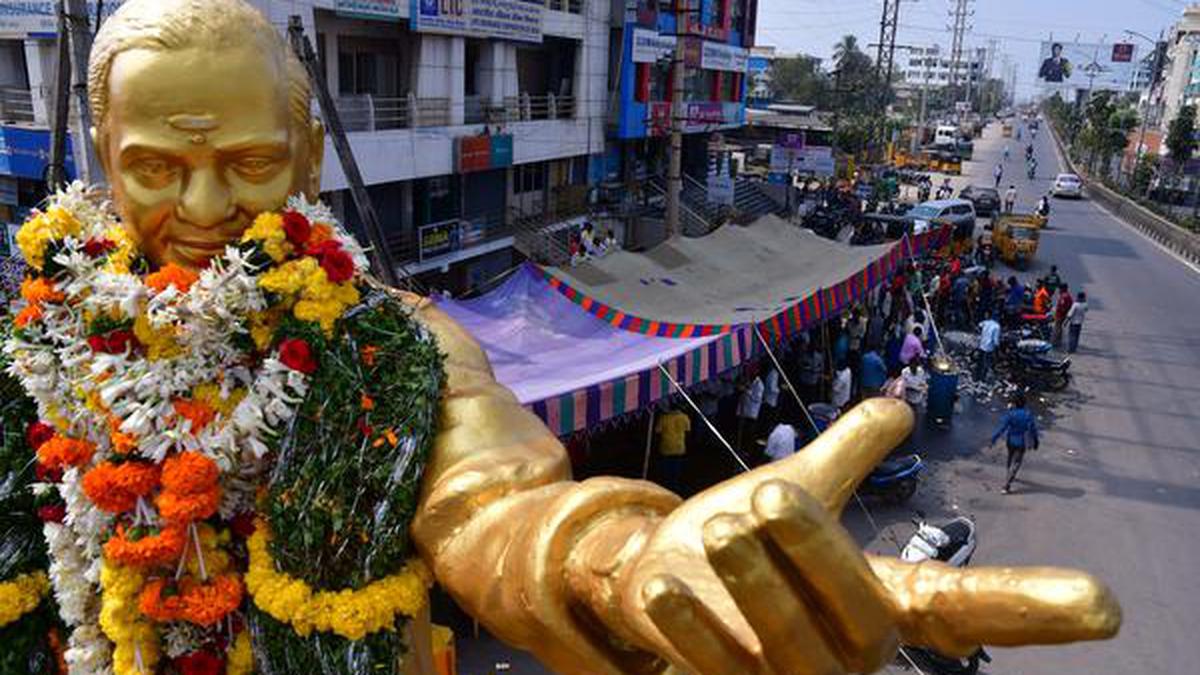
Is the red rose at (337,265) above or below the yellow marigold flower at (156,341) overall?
above

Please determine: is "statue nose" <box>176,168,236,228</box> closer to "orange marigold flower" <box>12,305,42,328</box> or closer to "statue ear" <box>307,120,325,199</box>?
"statue ear" <box>307,120,325,199</box>

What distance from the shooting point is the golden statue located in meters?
1.16

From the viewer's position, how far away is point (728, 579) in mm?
1168

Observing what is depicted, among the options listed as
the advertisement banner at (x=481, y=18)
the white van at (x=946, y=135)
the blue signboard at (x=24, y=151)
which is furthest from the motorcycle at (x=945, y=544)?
the white van at (x=946, y=135)

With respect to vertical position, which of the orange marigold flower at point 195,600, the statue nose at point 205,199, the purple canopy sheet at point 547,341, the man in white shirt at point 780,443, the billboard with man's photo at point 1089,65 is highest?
the billboard with man's photo at point 1089,65

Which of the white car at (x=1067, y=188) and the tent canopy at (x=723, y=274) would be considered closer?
the tent canopy at (x=723, y=274)

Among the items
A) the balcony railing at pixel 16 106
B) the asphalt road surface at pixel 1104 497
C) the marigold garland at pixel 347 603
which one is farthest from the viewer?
the balcony railing at pixel 16 106

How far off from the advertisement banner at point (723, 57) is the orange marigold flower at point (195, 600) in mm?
23358

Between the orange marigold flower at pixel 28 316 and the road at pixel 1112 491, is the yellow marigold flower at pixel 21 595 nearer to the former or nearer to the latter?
the orange marigold flower at pixel 28 316

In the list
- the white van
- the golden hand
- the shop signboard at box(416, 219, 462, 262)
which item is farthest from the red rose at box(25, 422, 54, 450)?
the white van

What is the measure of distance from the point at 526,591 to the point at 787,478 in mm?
530

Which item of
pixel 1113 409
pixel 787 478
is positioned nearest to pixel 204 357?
pixel 787 478

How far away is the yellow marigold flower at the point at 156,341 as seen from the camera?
2205 millimetres

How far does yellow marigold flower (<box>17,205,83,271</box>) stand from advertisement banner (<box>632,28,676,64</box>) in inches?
783
